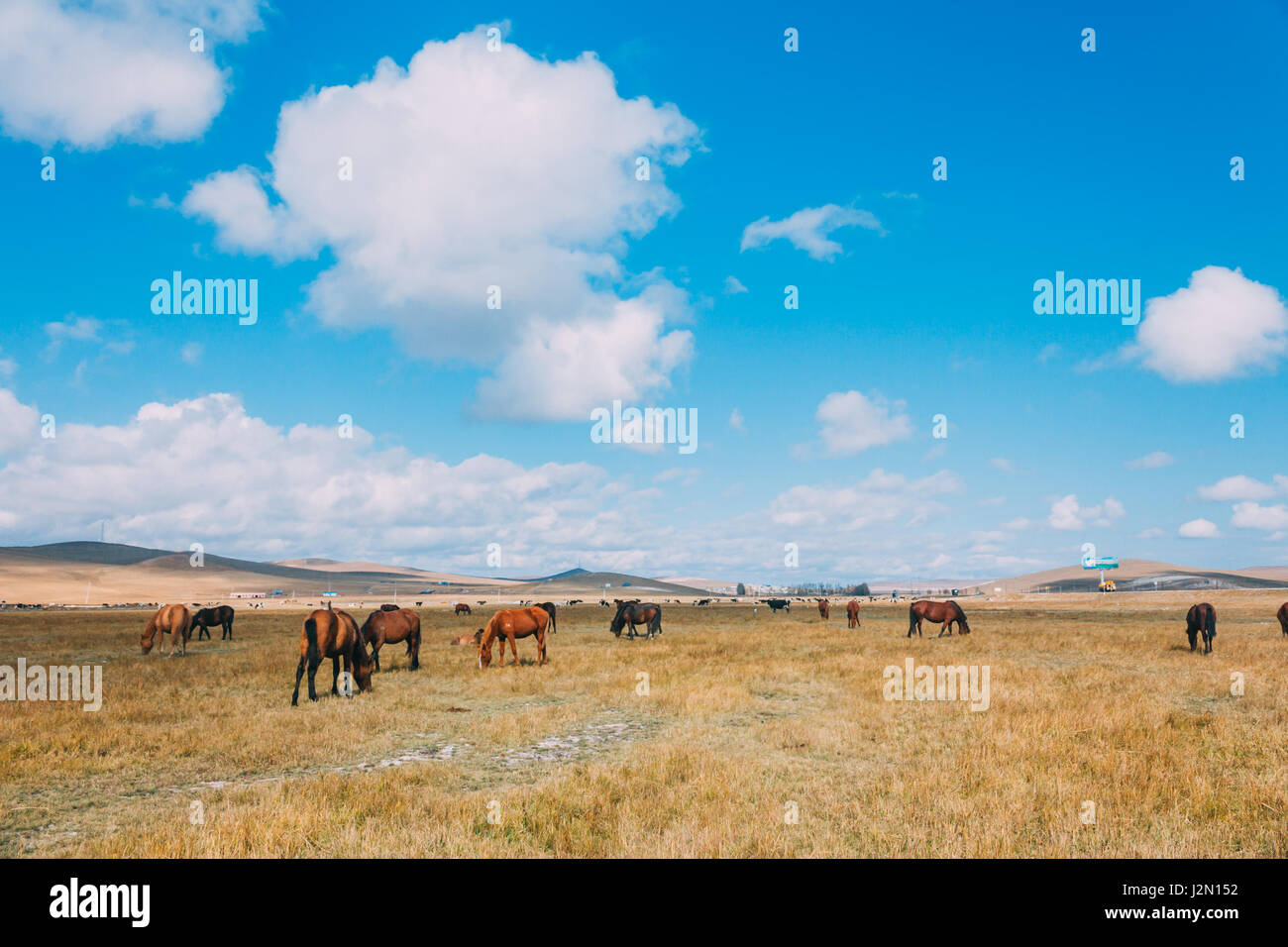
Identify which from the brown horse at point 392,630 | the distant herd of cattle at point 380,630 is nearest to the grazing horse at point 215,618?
the distant herd of cattle at point 380,630

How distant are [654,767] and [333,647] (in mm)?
11004

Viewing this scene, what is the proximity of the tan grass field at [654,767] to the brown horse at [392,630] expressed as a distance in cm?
198

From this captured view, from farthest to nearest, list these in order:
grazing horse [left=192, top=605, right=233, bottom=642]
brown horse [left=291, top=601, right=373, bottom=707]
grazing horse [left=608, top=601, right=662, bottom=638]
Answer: grazing horse [left=608, top=601, right=662, bottom=638] < grazing horse [left=192, top=605, right=233, bottom=642] < brown horse [left=291, top=601, right=373, bottom=707]

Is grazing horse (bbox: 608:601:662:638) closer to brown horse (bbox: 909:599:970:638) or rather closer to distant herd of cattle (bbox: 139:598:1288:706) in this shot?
distant herd of cattle (bbox: 139:598:1288:706)

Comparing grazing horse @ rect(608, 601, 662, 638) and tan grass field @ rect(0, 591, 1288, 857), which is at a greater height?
tan grass field @ rect(0, 591, 1288, 857)

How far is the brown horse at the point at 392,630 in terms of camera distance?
22828 mm

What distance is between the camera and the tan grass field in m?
7.37

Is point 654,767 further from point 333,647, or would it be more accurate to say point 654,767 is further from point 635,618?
point 635,618

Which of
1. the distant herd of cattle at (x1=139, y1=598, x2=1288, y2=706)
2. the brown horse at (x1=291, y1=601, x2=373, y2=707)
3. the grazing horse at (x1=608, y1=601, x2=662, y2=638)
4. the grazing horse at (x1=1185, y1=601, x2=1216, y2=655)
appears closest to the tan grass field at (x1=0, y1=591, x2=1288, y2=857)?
the brown horse at (x1=291, y1=601, x2=373, y2=707)

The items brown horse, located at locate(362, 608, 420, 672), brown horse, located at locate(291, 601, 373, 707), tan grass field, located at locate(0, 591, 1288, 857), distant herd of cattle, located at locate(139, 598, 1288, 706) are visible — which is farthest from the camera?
brown horse, located at locate(362, 608, 420, 672)

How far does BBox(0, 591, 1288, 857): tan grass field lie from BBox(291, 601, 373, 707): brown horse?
2.55 feet
